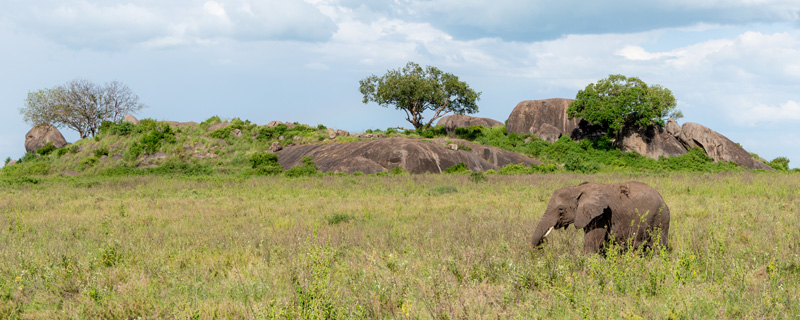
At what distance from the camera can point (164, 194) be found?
20750mm

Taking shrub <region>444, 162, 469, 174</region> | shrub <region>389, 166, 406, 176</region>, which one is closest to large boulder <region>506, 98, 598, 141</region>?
shrub <region>444, 162, 469, 174</region>

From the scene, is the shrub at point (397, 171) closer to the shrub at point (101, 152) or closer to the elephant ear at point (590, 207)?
the elephant ear at point (590, 207)

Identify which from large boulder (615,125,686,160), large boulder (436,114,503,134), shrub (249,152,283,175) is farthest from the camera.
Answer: large boulder (436,114,503,134)

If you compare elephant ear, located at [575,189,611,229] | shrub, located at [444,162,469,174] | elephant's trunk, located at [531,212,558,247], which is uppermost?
elephant ear, located at [575,189,611,229]

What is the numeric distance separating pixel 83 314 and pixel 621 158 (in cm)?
4251

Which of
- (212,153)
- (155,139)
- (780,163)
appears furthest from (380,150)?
(780,163)

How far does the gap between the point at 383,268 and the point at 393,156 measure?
84.7 feet

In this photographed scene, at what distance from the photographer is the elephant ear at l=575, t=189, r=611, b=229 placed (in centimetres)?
685

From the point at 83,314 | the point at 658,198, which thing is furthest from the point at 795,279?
the point at 83,314

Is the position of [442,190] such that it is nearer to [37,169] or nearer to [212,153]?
[212,153]

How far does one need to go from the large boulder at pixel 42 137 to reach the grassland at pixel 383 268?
1818 inches

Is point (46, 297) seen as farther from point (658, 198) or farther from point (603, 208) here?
point (658, 198)

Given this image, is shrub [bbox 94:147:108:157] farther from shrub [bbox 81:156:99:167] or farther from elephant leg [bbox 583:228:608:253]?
elephant leg [bbox 583:228:608:253]

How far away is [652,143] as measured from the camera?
146ft
